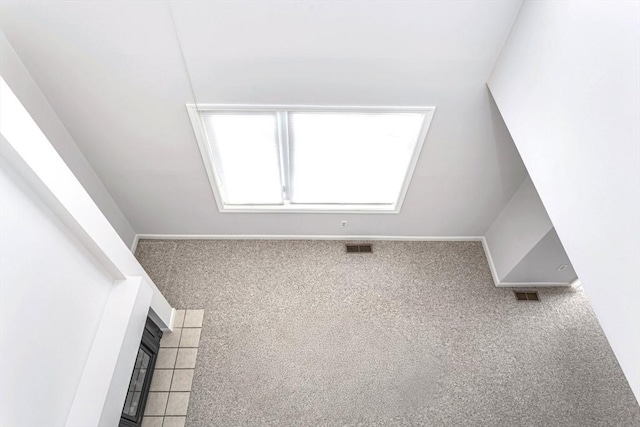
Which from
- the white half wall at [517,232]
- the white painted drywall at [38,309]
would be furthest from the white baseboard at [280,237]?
the white painted drywall at [38,309]

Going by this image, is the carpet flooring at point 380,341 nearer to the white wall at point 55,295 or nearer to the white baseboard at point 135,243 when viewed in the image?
the white baseboard at point 135,243

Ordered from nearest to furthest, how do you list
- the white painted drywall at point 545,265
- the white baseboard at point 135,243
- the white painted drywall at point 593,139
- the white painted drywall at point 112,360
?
the white painted drywall at point 593,139 → the white painted drywall at point 112,360 → the white painted drywall at point 545,265 → the white baseboard at point 135,243

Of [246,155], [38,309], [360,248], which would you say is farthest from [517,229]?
[38,309]

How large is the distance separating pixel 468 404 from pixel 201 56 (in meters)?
2.74

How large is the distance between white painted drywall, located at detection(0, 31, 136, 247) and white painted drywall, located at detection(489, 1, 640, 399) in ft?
8.34

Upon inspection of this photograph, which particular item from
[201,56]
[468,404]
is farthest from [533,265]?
[201,56]

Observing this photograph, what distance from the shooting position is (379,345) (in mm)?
2881

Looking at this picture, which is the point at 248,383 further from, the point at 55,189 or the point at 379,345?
the point at 55,189

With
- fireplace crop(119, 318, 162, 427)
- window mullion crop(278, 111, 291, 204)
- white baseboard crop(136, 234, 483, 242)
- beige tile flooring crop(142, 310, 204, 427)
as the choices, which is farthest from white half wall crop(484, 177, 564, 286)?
fireplace crop(119, 318, 162, 427)

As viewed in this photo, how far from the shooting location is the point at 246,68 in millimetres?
2125

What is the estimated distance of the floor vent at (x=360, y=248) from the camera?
3387 mm

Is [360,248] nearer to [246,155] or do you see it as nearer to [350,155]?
[350,155]

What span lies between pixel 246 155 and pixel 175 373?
159cm

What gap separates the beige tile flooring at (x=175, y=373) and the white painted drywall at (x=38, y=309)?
0.98 meters
